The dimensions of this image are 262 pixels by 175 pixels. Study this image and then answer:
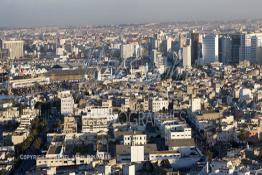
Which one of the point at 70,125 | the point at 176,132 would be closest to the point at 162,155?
the point at 176,132

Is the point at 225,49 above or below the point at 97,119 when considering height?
above

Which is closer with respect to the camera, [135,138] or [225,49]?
[135,138]

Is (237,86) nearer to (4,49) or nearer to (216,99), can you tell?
(216,99)

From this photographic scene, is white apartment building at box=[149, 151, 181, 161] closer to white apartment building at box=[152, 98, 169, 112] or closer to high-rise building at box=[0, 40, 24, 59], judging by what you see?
white apartment building at box=[152, 98, 169, 112]

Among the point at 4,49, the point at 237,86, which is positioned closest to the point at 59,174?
the point at 237,86

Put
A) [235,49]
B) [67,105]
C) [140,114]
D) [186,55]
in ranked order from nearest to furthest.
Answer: [140,114] < [67,105] < [186,55] < [235,49]

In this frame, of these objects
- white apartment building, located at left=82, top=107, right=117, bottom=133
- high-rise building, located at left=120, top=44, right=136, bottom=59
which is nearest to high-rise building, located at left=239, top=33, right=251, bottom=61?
high-rise building, located at left=120, top=44, right=136, bottom=59

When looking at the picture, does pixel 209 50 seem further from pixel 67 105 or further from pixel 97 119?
pixel 97 119

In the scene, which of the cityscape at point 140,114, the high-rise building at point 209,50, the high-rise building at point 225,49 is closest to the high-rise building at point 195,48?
the cityscape at point 140,114
